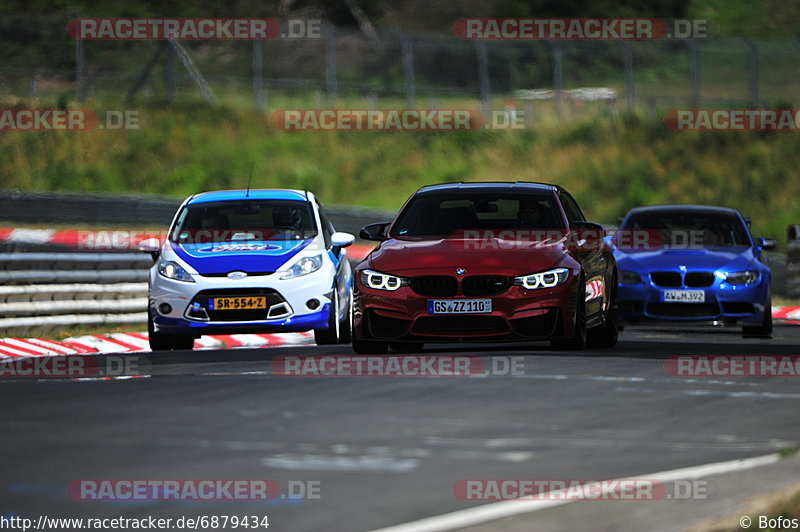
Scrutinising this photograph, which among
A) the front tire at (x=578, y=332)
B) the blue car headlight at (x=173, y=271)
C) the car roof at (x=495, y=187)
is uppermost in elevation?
the car roof at (x=495, y=187)

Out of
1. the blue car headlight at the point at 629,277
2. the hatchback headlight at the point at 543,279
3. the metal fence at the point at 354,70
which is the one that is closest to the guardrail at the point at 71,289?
the blue car headlight at the point at 629,277

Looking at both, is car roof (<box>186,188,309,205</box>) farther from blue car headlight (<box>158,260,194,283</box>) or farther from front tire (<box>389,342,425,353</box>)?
front tire (<box>389,342,425,353</box>)

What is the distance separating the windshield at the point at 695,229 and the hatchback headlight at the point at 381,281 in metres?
5.74

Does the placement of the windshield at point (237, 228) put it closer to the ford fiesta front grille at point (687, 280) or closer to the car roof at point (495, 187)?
the car roof at point (495, 187)

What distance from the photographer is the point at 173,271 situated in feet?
53.0

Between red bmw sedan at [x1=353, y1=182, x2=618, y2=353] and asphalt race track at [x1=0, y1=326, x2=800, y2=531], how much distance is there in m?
0.42

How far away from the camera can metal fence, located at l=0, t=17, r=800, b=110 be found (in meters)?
40.2

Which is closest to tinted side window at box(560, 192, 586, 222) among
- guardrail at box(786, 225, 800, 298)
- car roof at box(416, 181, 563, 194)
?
car roof at box(416, 181, 563, 194)

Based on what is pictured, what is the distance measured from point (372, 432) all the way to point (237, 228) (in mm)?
7768

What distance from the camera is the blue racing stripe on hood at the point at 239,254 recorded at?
1608cm

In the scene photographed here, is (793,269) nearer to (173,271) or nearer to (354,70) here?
(173,271)

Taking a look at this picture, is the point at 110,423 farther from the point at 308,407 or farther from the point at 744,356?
the point at 744,356

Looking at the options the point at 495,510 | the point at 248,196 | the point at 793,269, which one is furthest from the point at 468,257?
the point at 793,269

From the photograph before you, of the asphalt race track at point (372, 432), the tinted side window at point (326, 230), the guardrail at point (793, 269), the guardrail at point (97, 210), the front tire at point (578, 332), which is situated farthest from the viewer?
the guardrail at point (97, 210)
